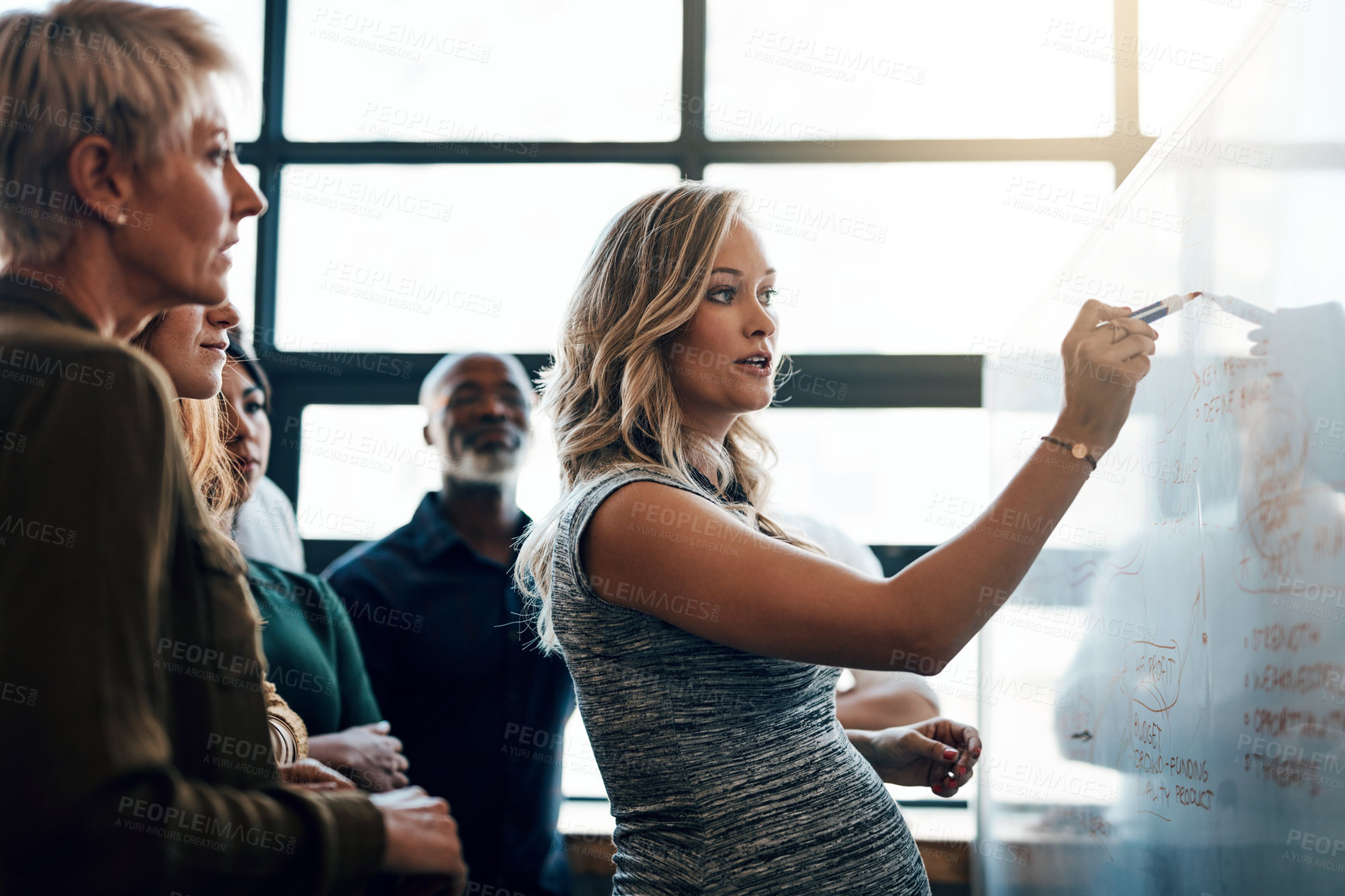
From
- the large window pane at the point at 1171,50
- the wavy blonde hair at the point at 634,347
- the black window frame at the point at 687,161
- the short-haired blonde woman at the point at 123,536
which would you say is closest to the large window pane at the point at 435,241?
the black window frame at the point at 687,161

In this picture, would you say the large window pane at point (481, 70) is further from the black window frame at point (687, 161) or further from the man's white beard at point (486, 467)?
the man's white beard at point (486, 467)

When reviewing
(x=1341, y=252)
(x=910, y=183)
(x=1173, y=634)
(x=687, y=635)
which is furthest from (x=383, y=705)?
(x=910, y=183)

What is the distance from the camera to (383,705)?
1.85 meters

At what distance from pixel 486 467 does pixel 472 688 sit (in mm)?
476

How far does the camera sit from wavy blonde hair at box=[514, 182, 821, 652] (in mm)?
985

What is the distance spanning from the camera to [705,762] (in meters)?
0.85

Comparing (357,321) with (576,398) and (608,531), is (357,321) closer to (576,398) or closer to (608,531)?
(576,398)

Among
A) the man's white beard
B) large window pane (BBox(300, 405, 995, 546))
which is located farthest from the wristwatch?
large window pane (BBox(300, 405, 995, 546))

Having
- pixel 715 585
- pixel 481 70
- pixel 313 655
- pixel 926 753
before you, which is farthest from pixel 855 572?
pixel 481 70

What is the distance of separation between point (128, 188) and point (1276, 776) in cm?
100

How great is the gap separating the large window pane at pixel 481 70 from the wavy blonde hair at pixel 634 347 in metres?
1.80

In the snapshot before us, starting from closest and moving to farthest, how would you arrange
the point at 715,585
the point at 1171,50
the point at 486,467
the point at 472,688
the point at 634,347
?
1. the point at 715,585
2. the point at 634,347
3. the point at 472,688
4. the point at 486,467
5. the point at 1171,50

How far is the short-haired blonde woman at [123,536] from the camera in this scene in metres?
0.45

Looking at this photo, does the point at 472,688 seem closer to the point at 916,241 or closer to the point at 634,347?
the point at 634,347
